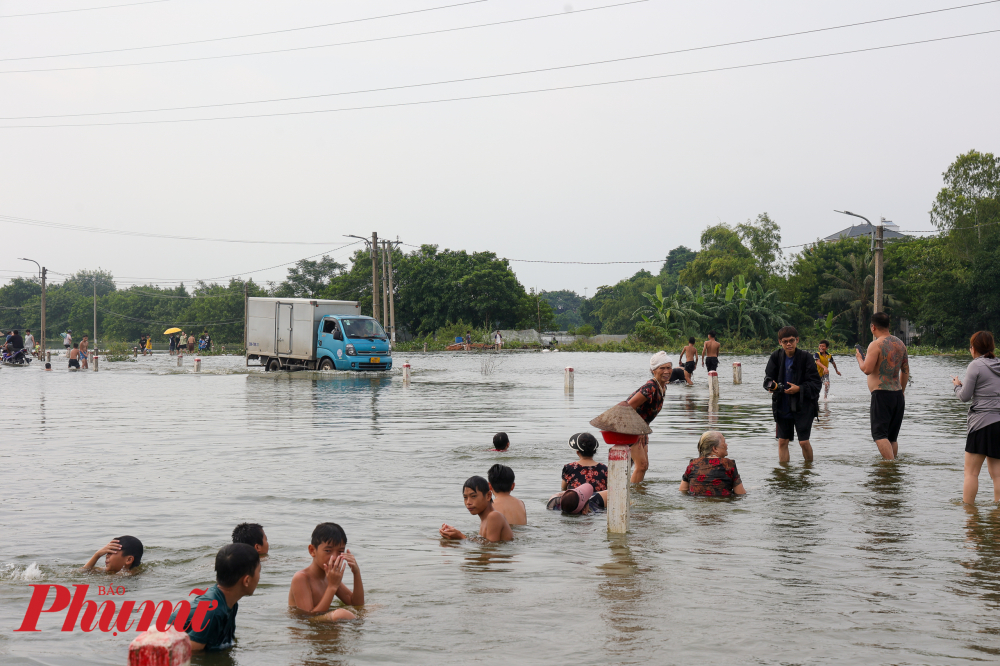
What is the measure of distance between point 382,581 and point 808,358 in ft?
20.5

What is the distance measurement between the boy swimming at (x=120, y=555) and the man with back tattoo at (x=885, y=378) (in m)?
8.06

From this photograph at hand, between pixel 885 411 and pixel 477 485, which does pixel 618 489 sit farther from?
pixel 885 411

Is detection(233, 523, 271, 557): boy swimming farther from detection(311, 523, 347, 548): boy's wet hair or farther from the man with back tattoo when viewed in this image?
the man with back tattoo

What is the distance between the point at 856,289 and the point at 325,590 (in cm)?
6400

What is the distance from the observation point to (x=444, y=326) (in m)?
76.3

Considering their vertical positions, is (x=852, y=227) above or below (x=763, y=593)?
above

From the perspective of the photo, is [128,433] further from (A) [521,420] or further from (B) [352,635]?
(B) [352,635]

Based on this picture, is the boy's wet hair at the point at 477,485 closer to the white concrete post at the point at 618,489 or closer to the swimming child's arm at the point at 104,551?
the white concrete post at the point at 618,489

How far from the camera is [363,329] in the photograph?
1293 inches

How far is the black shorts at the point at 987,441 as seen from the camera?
26.3 ft

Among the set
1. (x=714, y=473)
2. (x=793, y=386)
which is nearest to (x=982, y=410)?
(x=793, y=386)

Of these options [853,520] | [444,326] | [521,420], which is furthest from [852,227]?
[853,520]

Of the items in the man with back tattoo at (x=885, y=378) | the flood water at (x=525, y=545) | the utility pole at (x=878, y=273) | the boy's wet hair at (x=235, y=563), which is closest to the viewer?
the boy's wet hair at (x=235, y=563)

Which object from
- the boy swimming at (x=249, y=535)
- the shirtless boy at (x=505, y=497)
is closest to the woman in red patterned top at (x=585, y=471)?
the shirtless boy at (x=505, y=497)
